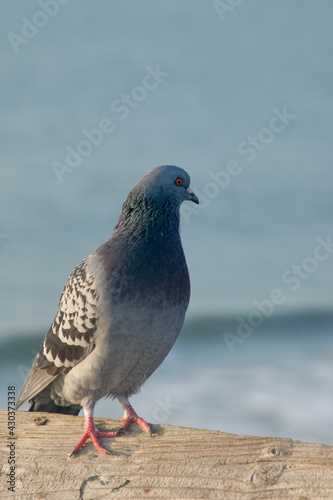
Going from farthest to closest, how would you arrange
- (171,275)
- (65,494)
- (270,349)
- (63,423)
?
(270,349)
(171,275)
(63,423)
(65,494)

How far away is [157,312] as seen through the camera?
3.82 meters

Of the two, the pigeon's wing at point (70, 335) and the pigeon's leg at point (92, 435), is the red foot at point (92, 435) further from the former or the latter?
the pigeon's wing at point (70, 335)

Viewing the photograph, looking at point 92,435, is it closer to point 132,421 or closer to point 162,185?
point 132,421

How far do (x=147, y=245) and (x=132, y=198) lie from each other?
1.00ft

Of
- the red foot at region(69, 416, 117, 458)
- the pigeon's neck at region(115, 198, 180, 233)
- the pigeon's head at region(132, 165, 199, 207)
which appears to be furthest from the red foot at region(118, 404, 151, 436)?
the pigeon's head at region(132, 165, 199, 207)

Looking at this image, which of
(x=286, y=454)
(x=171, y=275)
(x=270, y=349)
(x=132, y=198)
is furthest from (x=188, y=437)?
(x=270, y=349)

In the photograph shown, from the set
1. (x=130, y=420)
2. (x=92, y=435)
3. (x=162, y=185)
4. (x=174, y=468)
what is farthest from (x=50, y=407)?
(x=174, y=468)

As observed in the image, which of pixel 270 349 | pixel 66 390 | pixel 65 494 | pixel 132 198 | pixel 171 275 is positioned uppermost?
pixel 270 349

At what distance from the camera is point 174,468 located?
272 centimetres

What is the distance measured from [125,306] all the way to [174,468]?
3.85 ft

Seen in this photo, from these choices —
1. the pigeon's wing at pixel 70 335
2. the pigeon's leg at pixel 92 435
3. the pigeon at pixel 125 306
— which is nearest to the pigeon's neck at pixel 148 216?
the pigeon at pixel 125 306

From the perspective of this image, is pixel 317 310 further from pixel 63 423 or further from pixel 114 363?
pixel 63 423

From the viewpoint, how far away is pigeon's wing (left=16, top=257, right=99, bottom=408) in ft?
12.5

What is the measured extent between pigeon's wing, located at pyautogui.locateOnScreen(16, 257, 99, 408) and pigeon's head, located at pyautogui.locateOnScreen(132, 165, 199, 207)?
54 cm
